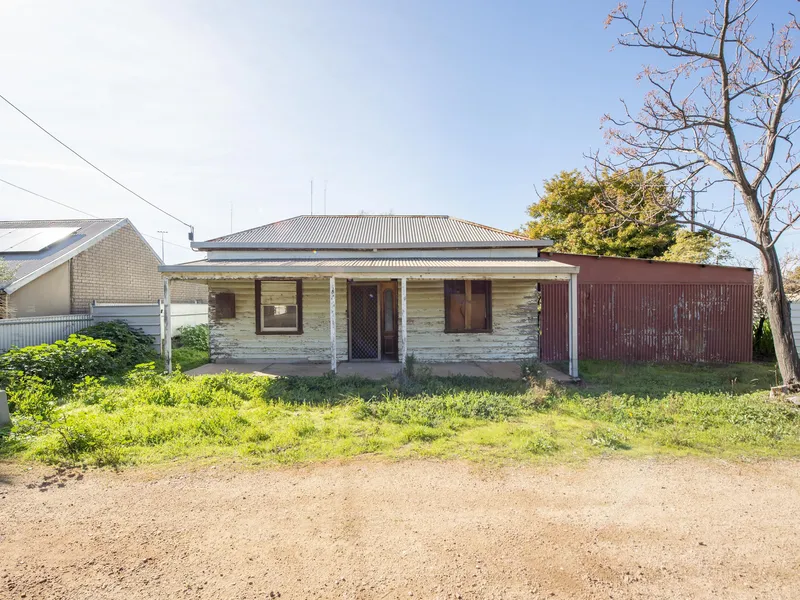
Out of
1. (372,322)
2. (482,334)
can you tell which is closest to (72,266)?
(372,322)

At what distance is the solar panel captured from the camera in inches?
520

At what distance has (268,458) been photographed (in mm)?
4586

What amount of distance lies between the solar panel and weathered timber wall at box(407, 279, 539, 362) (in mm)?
12575

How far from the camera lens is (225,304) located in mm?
10578

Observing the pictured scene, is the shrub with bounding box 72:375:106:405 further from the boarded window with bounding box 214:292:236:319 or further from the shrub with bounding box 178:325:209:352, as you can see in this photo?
the shrub with bounding box 178:325:209:352

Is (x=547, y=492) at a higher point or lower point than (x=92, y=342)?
lower

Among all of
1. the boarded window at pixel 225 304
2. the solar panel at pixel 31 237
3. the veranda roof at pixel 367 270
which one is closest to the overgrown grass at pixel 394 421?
the veranda roof at pixel 367 270

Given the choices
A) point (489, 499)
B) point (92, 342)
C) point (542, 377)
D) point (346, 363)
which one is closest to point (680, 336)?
point (542, 377)

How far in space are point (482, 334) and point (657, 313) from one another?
489cm

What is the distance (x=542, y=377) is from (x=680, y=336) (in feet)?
19.1

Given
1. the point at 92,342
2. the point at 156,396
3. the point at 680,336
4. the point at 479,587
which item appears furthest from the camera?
the point at 680,336

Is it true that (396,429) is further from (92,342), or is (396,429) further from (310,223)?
(310,223)

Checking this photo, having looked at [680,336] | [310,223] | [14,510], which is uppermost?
[310,223]

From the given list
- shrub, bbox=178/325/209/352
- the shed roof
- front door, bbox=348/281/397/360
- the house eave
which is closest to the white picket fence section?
shrub, bbox=178/325/209/352
